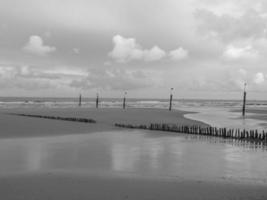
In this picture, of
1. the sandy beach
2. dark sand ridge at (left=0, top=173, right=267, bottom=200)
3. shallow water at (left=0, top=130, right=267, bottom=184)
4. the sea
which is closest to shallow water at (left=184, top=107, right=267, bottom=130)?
the sea

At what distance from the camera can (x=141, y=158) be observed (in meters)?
14.5

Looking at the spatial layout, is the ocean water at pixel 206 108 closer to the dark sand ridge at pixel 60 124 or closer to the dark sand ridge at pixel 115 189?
the dark sand ridge at pixel 60 124

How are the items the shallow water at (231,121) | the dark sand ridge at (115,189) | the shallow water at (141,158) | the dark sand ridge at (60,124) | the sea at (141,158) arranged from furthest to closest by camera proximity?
the shallow water at (231,121) < the dark sand ridge at (60,124) < the shallow water at (141,158) < the sea at (141,158) < the dark sand ridge at (115,189)

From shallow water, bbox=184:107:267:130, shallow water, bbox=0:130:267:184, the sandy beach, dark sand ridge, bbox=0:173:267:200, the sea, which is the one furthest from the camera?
shallow water, bbox=184:107:267:130

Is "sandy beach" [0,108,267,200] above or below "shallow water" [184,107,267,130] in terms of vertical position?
below

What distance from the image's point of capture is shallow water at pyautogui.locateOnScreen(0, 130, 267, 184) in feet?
39.1

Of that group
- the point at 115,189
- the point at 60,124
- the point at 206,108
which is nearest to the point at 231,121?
the point at 60,124

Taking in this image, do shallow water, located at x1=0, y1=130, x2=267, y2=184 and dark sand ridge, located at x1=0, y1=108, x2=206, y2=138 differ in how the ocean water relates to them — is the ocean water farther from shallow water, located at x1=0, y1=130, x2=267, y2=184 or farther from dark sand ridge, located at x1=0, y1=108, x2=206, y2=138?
shallow water, located at x1=0, y1=130, x2=267, y2=184

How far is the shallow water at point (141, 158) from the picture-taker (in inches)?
470

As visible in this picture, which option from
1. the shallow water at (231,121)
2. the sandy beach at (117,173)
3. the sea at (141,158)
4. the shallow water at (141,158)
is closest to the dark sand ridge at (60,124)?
the shallow water at (231,121)

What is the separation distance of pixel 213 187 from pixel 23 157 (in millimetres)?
8579

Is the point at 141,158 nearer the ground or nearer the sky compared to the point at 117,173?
nearer the sky

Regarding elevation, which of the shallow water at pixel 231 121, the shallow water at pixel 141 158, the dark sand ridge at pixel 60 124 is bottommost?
the shallow water at pixel 141 158

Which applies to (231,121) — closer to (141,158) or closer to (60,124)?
(60,124)
